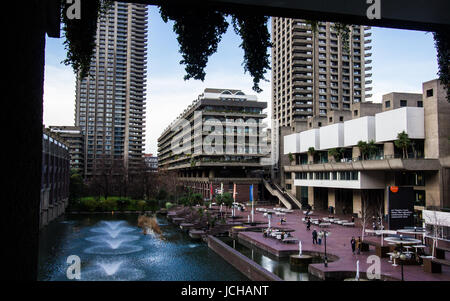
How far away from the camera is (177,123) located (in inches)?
4080

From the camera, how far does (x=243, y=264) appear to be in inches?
851

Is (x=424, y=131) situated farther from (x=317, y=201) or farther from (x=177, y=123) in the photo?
(x=177, y=123)

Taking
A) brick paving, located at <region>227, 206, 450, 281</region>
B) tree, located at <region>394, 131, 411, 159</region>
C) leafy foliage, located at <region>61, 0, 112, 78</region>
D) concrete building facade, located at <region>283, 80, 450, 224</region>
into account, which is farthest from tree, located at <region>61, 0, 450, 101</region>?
tree, located at <region>394, 131, 411, 159</region>

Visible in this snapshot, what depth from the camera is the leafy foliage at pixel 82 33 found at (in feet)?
18.3

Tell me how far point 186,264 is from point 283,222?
2111 cm

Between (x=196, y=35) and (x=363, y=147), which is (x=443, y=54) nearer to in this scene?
(x=196, y=35)

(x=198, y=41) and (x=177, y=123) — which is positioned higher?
(x=177, y=123)

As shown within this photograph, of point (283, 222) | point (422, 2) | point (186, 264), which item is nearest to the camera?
point (422, 2)

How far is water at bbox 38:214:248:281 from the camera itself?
21312mm

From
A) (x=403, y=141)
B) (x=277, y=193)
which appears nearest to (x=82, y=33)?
(x=403, y=141)

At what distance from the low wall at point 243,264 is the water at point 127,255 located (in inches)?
15.8

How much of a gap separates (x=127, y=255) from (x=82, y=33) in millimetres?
23554
